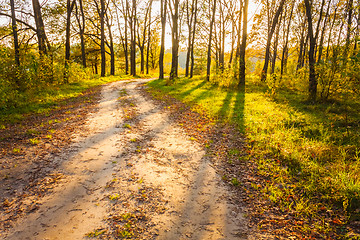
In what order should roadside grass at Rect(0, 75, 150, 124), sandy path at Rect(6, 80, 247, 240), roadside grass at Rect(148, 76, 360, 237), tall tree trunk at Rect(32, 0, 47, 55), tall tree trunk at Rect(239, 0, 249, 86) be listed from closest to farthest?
sandy path at Rect(6, 80, 247, 240) < roadside grass at Rect(148, 76, 360, 237) < roadside grass at Rect(0, 75, 150, 124) < tall tree trunk at Rect(32, 0, 47, 55) < tall tree trunk at Rect(239, 0, 249, 86)

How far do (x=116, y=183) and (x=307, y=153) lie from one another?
529cm

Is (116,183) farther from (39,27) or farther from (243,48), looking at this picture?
(39,27)

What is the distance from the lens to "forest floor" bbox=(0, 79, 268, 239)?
11.0 feet

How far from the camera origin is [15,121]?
752 centimetres

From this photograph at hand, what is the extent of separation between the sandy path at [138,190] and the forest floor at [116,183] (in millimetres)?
18

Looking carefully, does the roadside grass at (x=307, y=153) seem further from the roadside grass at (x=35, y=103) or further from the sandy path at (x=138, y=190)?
the roadside grass at (x=35, y=103)

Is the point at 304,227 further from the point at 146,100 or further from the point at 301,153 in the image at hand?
the point at 146,100

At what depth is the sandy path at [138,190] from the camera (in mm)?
3334

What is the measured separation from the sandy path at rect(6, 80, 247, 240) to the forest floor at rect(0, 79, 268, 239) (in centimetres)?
2

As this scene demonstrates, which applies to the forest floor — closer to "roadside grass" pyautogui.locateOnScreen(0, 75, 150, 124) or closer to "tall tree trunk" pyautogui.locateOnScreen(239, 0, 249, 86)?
"roadside grass" pyautogui.locateOnScreen(0, 75, 150, 124)

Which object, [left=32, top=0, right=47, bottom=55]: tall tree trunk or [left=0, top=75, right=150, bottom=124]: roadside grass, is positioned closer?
[left=0, top=75, right=150, bottom=124]: roadside grass

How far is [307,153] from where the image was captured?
565 centimetres

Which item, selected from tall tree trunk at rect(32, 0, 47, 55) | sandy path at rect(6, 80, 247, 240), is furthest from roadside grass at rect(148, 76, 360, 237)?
tall tree trunk at rect(32, 0, 47, 55)

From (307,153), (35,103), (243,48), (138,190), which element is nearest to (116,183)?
(138,190)
